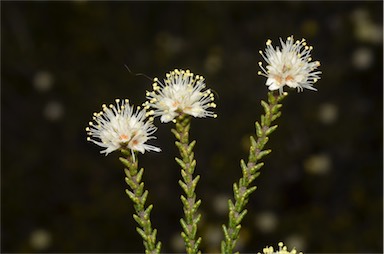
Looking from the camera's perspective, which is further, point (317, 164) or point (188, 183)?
point (317, 164)

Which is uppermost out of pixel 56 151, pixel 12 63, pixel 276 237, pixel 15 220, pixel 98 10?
pixel 98 10

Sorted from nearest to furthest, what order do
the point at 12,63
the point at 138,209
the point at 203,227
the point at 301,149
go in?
the point at 138,209
the point at 203,227
the point at 301,149
the point at 12,63

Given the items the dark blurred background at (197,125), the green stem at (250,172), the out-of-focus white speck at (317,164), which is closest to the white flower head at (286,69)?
the green stem at (250,172)

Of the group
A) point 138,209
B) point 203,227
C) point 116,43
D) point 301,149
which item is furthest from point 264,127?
Answer: point 116,43

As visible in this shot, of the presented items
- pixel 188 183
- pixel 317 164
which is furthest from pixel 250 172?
pixel 317 164

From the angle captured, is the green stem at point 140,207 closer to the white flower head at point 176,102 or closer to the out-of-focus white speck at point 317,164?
the white flower head at point 176,102

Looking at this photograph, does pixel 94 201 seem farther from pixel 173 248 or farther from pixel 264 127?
pixel 264 127

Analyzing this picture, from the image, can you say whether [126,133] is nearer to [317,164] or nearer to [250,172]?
[250,172]

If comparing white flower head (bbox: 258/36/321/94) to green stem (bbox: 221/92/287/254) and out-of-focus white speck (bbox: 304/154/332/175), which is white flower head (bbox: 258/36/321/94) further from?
out-of-focus white speck (bbox: 304/154/332/175)
